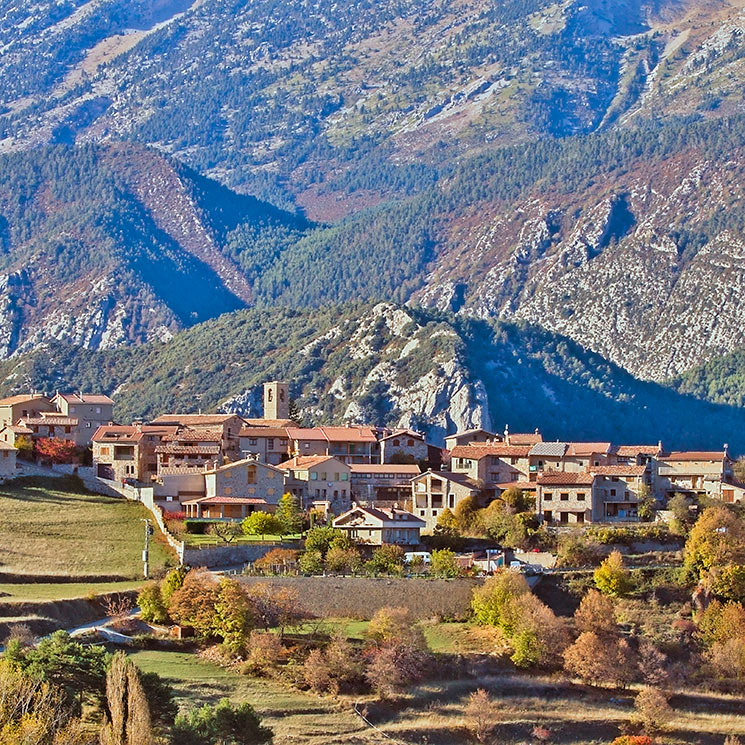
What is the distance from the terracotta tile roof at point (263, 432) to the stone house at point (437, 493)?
15020 mm

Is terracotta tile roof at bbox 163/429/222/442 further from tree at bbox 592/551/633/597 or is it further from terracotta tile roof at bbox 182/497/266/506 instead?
tree at bbox 592/551/633/597

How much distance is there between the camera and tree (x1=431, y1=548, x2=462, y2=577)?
363ft

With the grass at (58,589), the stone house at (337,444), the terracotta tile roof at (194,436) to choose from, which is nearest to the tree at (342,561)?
the grass at (58,589)

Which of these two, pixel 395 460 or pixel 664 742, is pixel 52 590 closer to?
pixel 664 742

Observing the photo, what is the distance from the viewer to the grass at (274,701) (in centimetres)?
8962

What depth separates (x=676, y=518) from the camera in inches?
4791

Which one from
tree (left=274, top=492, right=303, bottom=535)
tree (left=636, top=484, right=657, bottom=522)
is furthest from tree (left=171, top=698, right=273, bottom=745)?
tree (left=636, top=484, right=657, bottom=522)

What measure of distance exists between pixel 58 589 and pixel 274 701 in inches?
659

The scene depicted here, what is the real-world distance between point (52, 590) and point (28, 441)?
3281cm

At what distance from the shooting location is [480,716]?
311 feet

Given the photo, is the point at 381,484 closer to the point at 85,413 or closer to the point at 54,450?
the point at 54,450

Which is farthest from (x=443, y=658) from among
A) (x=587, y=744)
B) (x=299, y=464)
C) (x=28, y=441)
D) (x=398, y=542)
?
(x=28, y=441)

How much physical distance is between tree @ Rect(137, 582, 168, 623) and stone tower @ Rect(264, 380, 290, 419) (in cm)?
6515

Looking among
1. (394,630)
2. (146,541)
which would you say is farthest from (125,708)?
(146,541)
